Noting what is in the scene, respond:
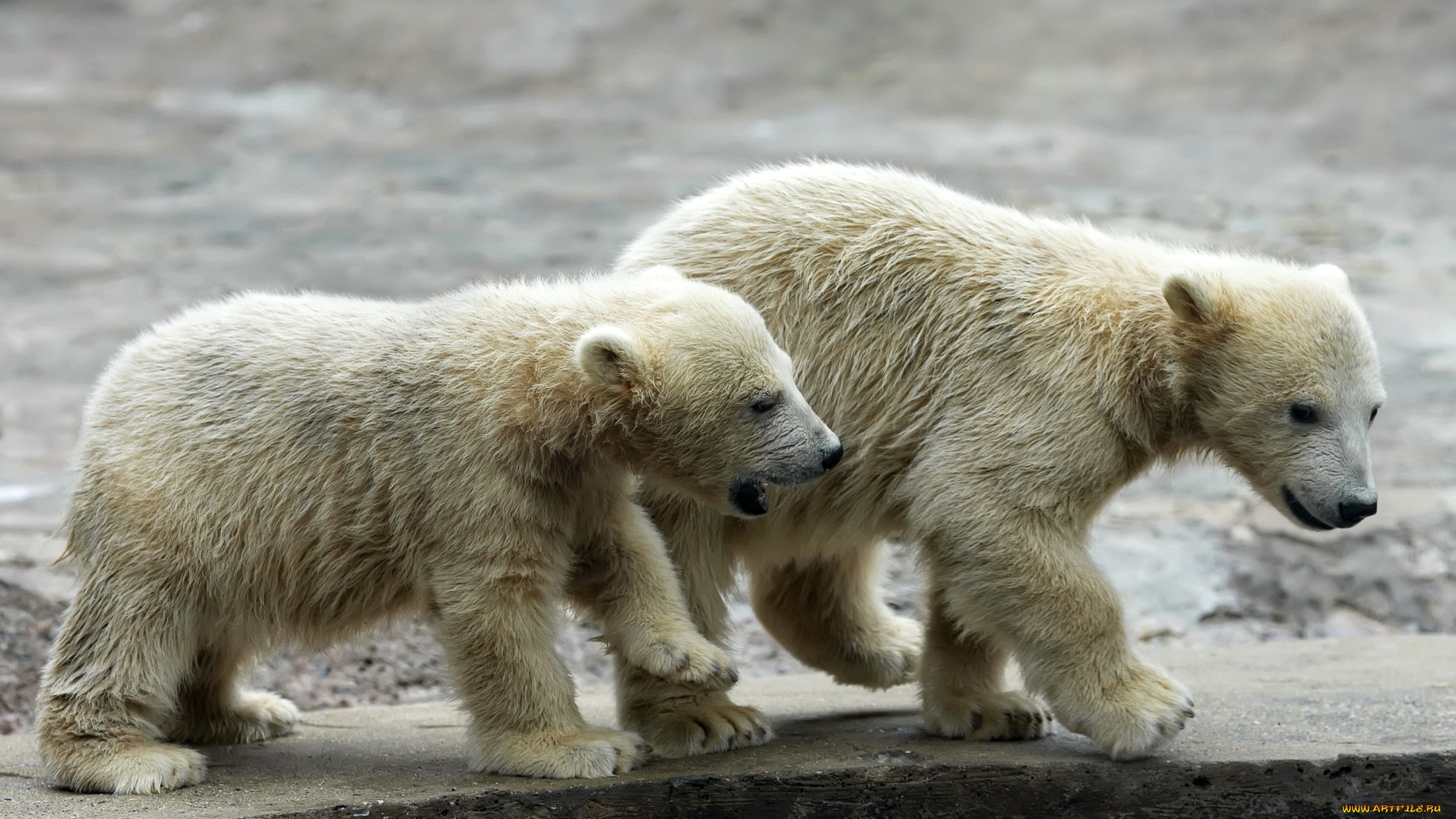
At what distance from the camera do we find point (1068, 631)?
425cm

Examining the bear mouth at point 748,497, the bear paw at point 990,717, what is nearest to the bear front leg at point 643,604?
the bear mouth at point 748,497

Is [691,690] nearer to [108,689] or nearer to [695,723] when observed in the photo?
[695,723]

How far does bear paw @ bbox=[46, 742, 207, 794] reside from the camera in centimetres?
407

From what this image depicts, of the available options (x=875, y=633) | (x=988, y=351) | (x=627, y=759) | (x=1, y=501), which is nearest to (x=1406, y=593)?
(x=875, y=633)

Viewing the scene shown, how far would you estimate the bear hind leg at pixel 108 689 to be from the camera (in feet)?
13.5

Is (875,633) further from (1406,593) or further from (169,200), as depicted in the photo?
(169,200)

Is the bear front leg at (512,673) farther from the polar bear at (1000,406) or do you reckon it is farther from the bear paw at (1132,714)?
the bear paw at (1132,714)

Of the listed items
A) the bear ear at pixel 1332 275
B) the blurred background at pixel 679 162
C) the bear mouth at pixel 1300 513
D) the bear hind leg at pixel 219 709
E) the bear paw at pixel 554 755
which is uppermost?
the bear ear at pixel 1332 275

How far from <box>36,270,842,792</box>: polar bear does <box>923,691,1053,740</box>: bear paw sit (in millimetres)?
954

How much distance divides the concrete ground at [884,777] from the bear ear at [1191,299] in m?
1.18

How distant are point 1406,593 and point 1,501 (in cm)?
613

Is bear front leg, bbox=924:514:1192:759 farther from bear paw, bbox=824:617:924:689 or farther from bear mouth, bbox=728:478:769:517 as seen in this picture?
bear paw, bbox=824:617:924:689

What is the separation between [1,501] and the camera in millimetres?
6945

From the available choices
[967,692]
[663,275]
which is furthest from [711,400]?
[967,692]
